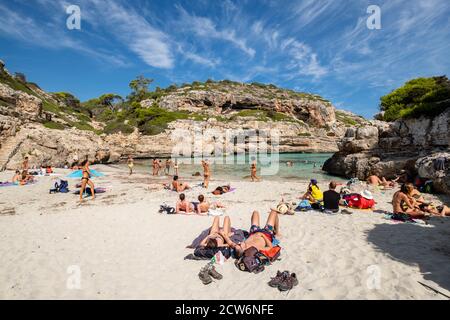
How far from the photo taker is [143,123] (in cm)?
5053

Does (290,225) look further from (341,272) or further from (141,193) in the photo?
(141,193)

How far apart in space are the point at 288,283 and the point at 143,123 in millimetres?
50921

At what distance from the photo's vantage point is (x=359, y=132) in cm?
1894

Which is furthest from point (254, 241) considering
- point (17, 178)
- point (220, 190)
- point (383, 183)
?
point (17, 178)

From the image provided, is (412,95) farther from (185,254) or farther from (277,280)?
(185,254)

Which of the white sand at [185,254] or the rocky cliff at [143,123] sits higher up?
the rocky cliff at [143,123]

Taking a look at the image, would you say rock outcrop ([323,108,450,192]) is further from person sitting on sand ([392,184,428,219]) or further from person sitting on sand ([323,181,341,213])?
person sitting on sand ([323,181,341,213])

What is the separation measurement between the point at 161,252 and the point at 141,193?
7224mm

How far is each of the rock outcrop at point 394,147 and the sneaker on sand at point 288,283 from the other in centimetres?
1070

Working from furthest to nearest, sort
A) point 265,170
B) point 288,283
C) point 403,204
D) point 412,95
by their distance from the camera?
point 265,170 < point 412,95 < point 403,204 < point 288,283

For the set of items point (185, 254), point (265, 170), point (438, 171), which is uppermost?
point (438, 171)

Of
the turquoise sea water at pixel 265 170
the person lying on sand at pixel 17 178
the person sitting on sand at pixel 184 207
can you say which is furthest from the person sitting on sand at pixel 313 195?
the person lying on sand at pixel 17 178

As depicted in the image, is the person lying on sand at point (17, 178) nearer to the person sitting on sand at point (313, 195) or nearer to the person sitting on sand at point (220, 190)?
the person sitting on sand at point (220, 190)

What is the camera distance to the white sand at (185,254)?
3.62 metres
